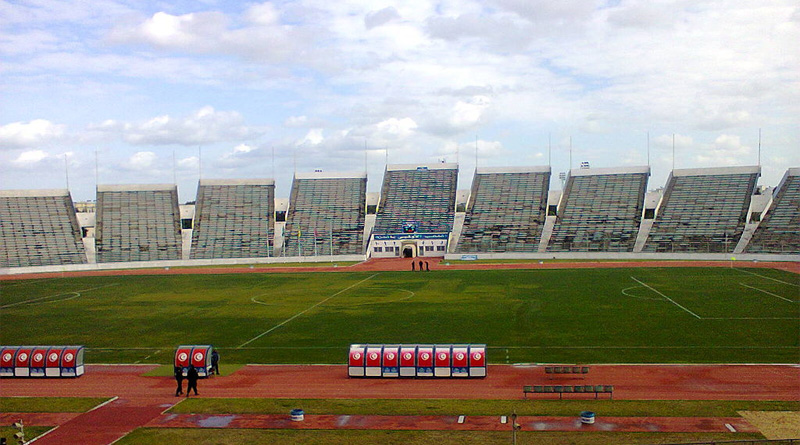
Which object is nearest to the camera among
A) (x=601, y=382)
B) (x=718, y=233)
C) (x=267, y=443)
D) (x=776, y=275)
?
(x=267, y=443)

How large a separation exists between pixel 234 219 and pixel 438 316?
63.0m

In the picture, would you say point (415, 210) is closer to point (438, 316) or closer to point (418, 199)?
point (418, 199)

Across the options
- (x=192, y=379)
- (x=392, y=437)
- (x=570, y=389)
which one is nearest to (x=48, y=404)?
(x=192, y=379)

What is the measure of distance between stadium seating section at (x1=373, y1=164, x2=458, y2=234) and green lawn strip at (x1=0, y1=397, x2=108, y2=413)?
70848 mm

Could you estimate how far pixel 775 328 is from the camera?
112 ft

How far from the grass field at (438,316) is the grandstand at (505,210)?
27072mm

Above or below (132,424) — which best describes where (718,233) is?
above

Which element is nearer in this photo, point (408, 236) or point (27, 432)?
point (27, 432)

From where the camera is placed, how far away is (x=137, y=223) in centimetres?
9494

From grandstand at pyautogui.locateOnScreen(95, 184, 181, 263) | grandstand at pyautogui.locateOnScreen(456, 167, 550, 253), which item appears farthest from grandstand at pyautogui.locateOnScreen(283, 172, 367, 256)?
grandstand at pyautogui.locateOnScreen(95, 184, 181, 263)

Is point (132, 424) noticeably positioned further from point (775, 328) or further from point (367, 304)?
point (775, 328)

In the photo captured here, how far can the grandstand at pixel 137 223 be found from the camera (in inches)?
3531

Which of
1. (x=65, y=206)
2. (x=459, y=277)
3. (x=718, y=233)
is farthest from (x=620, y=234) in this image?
(x=65, y=206)

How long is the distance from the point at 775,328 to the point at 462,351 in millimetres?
17751
